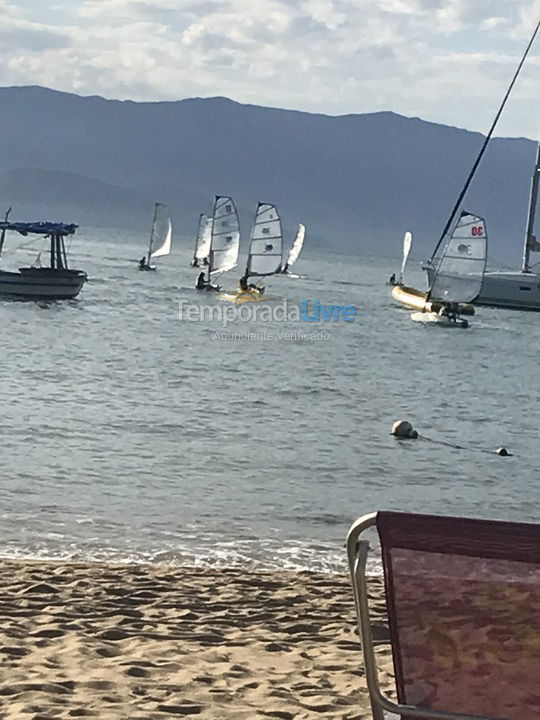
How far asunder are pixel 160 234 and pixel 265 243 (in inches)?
1108

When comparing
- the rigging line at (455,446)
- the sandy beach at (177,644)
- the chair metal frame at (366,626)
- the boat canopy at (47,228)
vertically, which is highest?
the boat canopy at (47,228)

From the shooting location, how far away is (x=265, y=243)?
61.7 metres

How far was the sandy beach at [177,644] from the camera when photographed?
195 inches

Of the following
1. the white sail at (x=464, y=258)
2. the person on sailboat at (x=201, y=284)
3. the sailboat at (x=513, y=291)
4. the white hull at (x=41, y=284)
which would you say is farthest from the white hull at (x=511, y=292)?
the white hull at (x=41, y=284)

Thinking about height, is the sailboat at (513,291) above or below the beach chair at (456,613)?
below

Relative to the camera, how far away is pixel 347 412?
2316 centimetres

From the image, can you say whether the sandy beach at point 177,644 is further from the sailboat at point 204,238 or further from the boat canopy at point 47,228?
the sailboat at point 204,238

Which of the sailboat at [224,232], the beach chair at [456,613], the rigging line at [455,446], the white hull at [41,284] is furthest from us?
the sailboat at [224,232]

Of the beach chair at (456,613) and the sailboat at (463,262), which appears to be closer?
the beach chair at (456,613)

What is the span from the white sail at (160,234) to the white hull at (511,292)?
25.6 m

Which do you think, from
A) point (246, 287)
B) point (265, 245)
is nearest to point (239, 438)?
point (265, 245)

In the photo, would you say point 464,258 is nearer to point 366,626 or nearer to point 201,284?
point 201,284

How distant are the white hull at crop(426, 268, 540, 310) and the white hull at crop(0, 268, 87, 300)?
2589cm

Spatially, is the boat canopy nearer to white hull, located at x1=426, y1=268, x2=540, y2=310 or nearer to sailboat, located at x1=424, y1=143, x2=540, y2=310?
sailboat, located at x1=424, y1=143, x2=540, y2=310
